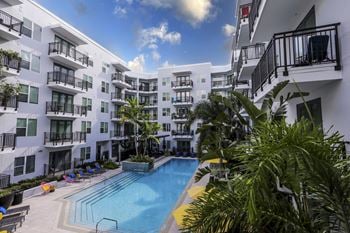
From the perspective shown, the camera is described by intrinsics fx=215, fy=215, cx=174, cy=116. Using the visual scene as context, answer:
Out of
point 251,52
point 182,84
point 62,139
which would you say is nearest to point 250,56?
point 251,52

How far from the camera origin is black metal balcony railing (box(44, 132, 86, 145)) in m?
19.9

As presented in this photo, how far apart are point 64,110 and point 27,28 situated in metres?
7.60

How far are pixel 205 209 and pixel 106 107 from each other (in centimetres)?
2903

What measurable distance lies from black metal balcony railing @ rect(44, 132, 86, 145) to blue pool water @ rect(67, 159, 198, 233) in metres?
5.64

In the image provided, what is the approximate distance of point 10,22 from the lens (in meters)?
15.7

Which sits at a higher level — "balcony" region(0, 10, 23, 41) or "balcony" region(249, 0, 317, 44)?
"balcony" region(0, 10, 23, 41)

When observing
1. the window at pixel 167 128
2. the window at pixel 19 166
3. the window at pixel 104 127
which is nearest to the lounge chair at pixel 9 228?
the window at pixel 19 166

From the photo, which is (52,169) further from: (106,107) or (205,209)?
(205,209)

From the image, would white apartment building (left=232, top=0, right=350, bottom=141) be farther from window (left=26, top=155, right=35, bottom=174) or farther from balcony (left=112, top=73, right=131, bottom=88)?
balcony (left=112, top=73, right=131, bottom=88)

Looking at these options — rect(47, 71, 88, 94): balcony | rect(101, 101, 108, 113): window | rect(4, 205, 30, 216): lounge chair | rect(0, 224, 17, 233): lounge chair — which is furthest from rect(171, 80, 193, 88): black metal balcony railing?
rect(0, 224, 17, 233): lounge chair

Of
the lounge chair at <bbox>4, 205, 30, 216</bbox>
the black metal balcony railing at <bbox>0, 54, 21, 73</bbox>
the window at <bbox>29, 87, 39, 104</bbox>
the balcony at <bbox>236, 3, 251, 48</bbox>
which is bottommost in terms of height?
the lounge chair at <bbox>4, 205, 30, 216</bbox>

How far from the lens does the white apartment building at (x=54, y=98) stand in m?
16.1

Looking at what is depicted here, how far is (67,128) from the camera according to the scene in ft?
74.4

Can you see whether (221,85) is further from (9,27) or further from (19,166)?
(19,166)
